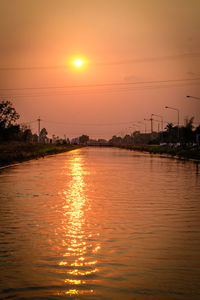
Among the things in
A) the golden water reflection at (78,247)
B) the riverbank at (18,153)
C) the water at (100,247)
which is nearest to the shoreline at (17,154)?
the riverbank at (18,153)

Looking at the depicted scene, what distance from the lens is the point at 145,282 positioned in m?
5.81

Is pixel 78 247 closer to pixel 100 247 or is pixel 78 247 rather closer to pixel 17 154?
pixel 100 247

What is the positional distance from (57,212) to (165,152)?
207 feet

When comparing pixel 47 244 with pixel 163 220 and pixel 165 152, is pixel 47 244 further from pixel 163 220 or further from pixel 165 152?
pixel 165 152

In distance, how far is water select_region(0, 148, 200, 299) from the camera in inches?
220

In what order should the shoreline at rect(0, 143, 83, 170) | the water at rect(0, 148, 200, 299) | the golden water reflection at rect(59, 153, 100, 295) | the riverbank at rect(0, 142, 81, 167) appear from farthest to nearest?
the riverbank at rect(0, 142, 81, 167) → the shoreline at rect(0, 143, 83, 170) → the golden water reflection at rect(59, 153, 100, 295) → the water at rect(0, 148, 200, 299)

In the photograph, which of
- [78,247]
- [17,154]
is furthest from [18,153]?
[78,247]

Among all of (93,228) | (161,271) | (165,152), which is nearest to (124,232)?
(93,228)

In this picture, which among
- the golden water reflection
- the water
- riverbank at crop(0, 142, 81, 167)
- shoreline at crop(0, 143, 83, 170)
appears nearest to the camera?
the water

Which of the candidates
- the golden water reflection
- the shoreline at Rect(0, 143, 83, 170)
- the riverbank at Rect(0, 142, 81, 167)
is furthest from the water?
the riverbank at Rect(0, 142, 81, 167)

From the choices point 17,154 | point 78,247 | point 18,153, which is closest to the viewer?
point 78,247

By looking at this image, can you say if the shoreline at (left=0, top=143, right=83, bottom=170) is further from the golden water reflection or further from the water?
the golden water reflection

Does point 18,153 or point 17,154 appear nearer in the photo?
point 17,154

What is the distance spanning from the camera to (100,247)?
783cm
